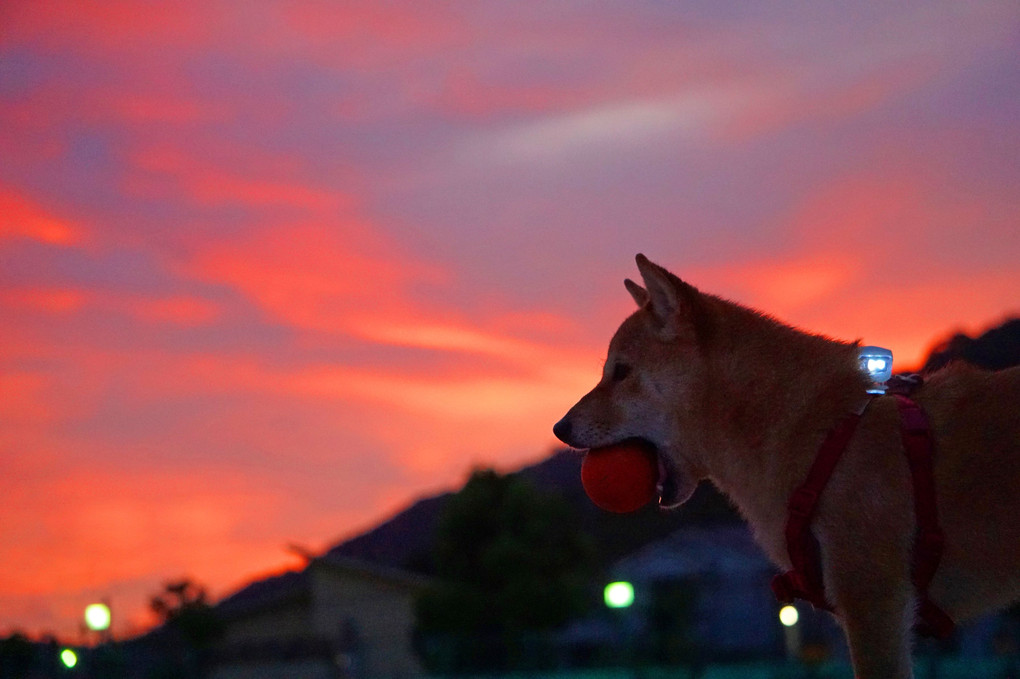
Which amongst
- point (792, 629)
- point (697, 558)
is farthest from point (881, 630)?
point (697, 558)

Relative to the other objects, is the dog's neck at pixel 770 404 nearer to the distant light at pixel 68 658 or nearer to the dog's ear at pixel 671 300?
Answer: the dog's ear at pixel 671 300

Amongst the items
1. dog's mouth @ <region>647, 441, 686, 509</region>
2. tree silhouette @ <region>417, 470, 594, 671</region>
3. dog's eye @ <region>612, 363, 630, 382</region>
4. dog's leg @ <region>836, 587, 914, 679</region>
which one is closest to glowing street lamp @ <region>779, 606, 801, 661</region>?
tree silhouette @ <region>417, 470, 594, 671</region>

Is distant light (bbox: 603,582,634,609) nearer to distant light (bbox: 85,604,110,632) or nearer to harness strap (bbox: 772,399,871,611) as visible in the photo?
distant light (bbox: 85,604,110,632)

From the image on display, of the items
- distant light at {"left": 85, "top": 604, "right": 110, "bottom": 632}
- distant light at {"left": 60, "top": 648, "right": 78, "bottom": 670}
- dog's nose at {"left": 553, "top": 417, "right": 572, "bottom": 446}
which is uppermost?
distant light at {"left": 85, "top": 604, "right": 110, "bottom": 632}

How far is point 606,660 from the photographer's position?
30062 mm

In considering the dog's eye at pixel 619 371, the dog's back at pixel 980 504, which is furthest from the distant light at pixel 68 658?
the dog's back at pixel 980 504

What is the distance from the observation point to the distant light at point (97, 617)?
14.8 metres

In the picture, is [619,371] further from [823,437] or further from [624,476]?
[823,437]

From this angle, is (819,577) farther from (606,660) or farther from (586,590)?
(586,590)

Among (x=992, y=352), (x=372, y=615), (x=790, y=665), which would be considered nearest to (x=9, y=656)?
(x=790, y=665)

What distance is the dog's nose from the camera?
539 centimetres

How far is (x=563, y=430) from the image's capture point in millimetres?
5398

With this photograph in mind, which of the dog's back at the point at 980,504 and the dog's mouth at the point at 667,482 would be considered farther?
the dog's mouth at the point at 667,482

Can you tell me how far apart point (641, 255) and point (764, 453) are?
98 centimetres
